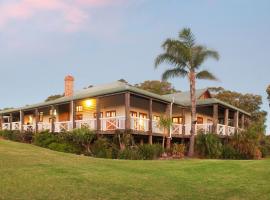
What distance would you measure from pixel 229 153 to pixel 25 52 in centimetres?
2047

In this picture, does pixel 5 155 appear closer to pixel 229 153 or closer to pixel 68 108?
pixel 229 153

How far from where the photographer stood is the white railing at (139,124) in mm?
26734

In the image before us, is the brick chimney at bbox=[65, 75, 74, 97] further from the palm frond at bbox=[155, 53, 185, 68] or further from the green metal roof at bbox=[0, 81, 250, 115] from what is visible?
the palm frond at bbox=[155, 53, 185, 68]

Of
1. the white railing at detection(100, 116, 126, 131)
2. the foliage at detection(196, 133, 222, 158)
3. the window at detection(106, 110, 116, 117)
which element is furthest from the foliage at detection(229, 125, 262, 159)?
the window at detection(106, 110, 116, 117)

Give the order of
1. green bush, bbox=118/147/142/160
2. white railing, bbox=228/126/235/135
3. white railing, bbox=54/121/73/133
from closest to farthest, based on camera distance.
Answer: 1. green bush, bbox=118/147/142/160
2. white railing, bbox=54/121/73/133
3. white railing, bbox=228/126/235/135

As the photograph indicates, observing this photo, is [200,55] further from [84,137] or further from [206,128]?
[84,137]

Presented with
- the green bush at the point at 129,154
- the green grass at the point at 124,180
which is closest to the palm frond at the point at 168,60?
the green bush at the point at 129,154

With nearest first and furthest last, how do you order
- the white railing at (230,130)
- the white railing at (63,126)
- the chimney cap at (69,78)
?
1. the white railing at (63,126)
2. the white railing at (230,130)
3. the chimney cap at (69,78)

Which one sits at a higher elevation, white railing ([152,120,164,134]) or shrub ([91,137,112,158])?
white railing ([152,120,164,134])

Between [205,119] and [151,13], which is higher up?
[151,13]

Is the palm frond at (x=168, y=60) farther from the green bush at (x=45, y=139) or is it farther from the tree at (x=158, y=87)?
the tree at (x=158, y=87)

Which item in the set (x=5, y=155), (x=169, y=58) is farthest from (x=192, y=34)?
(x=5, y=155)

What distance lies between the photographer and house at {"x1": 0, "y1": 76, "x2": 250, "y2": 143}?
27391 mm

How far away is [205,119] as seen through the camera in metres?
38.8
